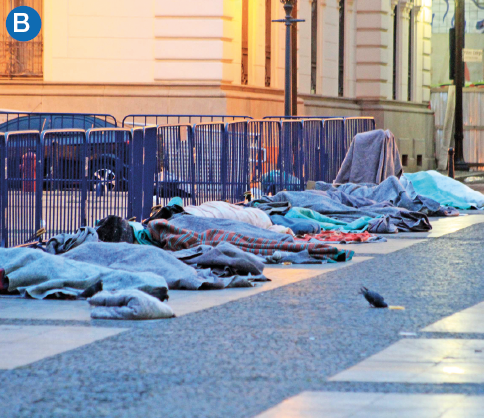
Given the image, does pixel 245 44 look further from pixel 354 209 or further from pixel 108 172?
pixel 108 172

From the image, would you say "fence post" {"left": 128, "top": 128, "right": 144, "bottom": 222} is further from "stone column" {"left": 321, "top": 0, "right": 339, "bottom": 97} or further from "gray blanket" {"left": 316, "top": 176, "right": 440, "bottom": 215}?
"stone column" {"left": 321, "top": 0, "right": 339, "bottom": 97}

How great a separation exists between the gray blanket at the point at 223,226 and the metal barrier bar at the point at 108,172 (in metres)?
0.73

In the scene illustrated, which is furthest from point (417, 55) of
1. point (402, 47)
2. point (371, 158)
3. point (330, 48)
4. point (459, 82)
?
point (371, 158)

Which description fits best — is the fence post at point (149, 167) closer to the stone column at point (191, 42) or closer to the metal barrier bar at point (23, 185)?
the metal barrier bar at point (23, 185)

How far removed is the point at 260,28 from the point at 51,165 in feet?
53.1

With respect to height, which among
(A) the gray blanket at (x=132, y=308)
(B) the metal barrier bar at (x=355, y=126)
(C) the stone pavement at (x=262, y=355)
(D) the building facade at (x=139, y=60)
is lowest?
(C) the stone pavement at (x=262, y=355)

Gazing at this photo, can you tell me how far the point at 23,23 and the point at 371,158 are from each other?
10066 mm

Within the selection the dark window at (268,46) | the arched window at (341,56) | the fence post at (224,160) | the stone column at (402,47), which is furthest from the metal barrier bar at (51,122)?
the stone column at (402,47)

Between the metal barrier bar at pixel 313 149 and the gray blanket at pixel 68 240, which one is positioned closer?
the gray blanket at pixel 68 240

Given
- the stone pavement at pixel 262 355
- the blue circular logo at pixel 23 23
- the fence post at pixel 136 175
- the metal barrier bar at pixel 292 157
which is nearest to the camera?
the stone pavement at pixel 262 355

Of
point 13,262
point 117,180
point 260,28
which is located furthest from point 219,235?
point 260,28

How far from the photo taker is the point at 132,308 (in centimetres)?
688

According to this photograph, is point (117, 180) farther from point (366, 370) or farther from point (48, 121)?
point (48, 121)

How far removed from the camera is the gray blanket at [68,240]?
30.9ft
